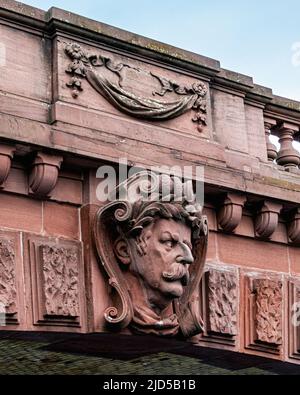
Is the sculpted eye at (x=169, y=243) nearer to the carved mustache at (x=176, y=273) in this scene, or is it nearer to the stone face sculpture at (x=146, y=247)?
the stone face sculpture at (x=146, y=247)

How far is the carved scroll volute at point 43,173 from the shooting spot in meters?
10.0

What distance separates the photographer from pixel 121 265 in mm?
10461

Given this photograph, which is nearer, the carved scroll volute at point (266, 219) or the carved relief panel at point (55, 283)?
the carved relief panel at point (55, 283)

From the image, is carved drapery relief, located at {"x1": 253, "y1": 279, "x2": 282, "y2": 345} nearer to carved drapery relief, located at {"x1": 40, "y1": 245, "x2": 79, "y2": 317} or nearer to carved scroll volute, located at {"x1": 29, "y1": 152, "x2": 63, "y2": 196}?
carved drapery relief, located at {"x1": 40, "y1": 245, "x2": 79, "y2": 317}

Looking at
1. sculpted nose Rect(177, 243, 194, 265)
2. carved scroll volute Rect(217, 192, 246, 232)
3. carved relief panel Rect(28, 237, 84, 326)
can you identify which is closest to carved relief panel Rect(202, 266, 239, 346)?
carved scroll volute Rect(217, 192, 246, 232)

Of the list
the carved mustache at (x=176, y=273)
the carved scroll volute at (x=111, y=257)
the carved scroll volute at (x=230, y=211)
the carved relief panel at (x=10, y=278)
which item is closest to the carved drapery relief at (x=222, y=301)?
the carved scroll volute at (x=230, y=211)

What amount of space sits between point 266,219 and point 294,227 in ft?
1.42

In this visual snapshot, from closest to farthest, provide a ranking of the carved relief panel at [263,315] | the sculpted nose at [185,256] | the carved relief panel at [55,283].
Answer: the carved relief panel at [55,283], the sculpted nose at [185,256], the carved relief panel at [263,315]

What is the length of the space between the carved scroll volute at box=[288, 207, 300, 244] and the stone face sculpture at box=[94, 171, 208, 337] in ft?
4.95

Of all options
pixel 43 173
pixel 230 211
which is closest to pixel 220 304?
pixel 230 211

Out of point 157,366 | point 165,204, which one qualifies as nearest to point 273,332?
point 157,366

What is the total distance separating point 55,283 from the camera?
396 inches

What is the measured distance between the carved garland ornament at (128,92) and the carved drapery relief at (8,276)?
1.40m
